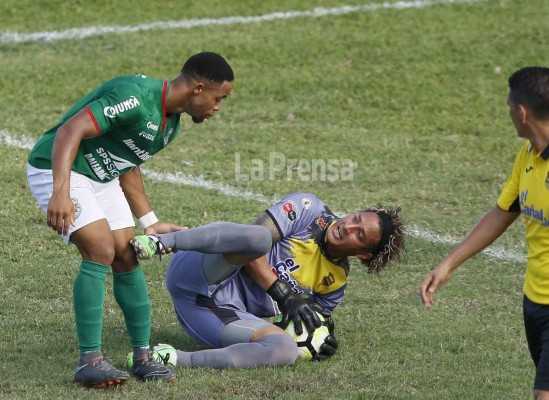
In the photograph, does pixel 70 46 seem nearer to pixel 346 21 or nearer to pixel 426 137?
pixel 346 21

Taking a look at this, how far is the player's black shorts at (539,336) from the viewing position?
482cm

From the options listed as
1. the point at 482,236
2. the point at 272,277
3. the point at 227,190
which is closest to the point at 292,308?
the point at 272,277

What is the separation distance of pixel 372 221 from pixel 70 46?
24.6ft

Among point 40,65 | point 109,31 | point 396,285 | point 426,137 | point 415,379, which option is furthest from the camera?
point 109,31

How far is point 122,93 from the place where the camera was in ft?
18.5

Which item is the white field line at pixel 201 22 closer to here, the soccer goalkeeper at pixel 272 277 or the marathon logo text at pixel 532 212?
the soccer goalkeeper at pixel 272 277

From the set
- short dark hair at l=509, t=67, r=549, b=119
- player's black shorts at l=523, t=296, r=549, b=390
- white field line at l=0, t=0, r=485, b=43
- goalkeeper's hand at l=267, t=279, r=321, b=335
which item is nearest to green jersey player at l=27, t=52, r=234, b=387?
goalkeeper's hand at l=267, t=279, r=321, b=335

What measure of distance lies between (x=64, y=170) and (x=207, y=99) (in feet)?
3.05

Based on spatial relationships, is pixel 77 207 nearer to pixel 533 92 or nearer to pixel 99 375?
pixel 99 375

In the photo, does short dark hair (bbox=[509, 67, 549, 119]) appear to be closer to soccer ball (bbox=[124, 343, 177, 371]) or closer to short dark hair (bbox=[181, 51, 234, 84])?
short dark hair (bbox=[181, 51, 234, 84])

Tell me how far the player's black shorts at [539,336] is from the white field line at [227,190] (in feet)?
11.3

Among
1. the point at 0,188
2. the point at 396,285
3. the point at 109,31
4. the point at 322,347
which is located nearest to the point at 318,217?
the point at 322,347

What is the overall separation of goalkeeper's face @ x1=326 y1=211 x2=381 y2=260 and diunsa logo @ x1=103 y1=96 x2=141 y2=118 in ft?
5.11

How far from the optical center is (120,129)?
5770 mm
